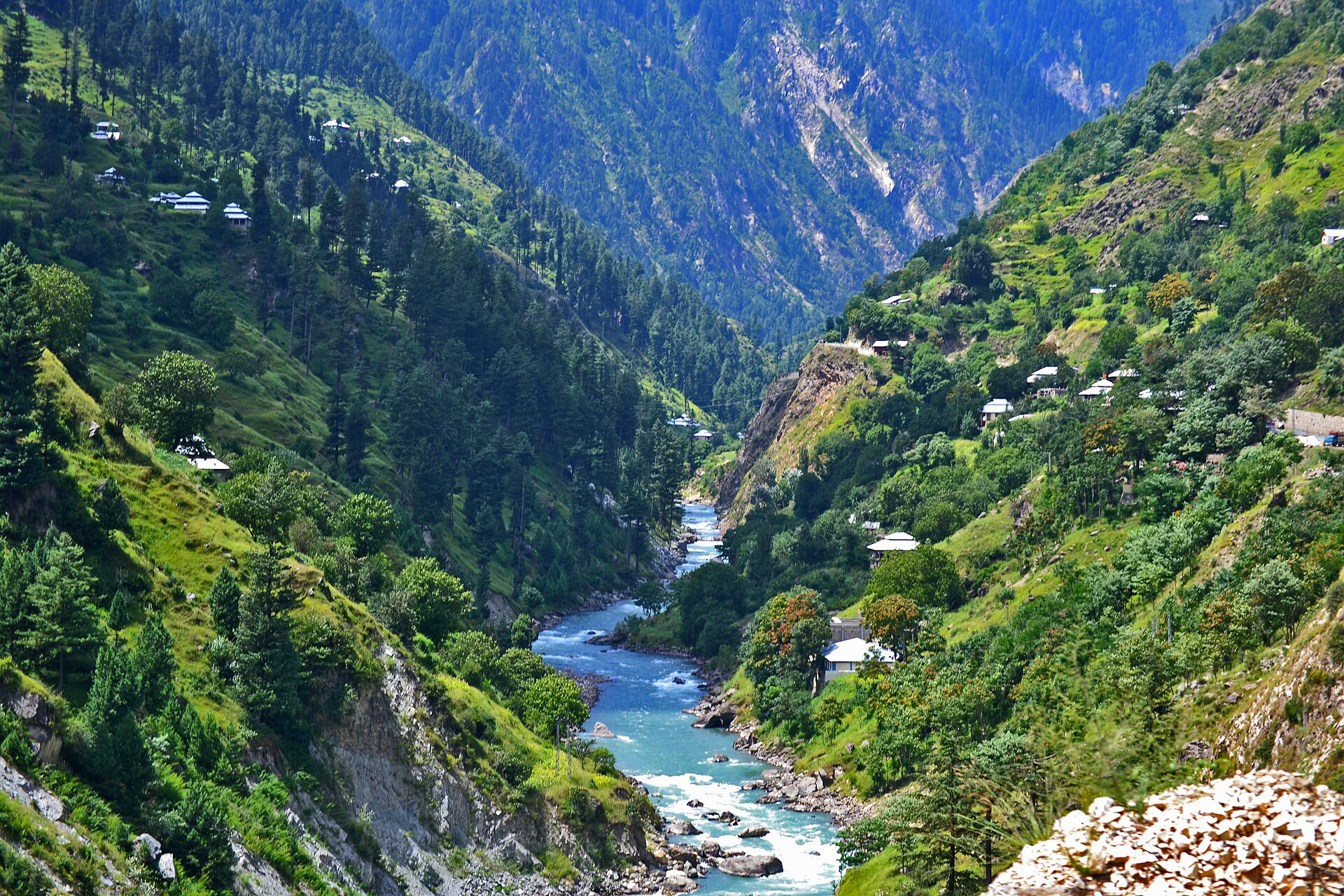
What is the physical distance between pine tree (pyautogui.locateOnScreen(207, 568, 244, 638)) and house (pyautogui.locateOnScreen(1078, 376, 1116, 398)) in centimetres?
10634

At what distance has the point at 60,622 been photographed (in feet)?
212

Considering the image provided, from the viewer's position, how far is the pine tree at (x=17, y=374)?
7406 centimetres

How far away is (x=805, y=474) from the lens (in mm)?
193500

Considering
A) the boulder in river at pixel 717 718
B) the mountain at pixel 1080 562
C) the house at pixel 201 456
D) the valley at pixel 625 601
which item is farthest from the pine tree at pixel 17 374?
the boulder in river at pixel 717 718

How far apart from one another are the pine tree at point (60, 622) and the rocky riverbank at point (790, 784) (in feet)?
191

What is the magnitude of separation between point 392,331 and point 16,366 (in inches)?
4613

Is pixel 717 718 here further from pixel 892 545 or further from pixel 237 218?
pixel 237 218

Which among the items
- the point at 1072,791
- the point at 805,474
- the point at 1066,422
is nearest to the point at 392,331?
the point at 805,474

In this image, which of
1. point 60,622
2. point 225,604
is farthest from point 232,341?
point 60,622

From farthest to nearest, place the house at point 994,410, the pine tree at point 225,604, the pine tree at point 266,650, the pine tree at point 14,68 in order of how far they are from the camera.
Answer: the pine tree at point 14,68
the house at point 994,410
the pine tree at point 225,604
the pine tree at point 266,650

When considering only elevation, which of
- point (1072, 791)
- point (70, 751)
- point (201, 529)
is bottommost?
point (70, 751)

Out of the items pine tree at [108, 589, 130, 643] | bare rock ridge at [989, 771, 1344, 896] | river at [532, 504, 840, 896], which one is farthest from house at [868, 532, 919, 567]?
bare rock ridge at [989, 771, 1344, 896]

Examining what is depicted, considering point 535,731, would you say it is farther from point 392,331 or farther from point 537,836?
point 392,331

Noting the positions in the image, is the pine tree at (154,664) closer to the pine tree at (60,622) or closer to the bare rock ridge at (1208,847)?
the pine tree at (60,622)
